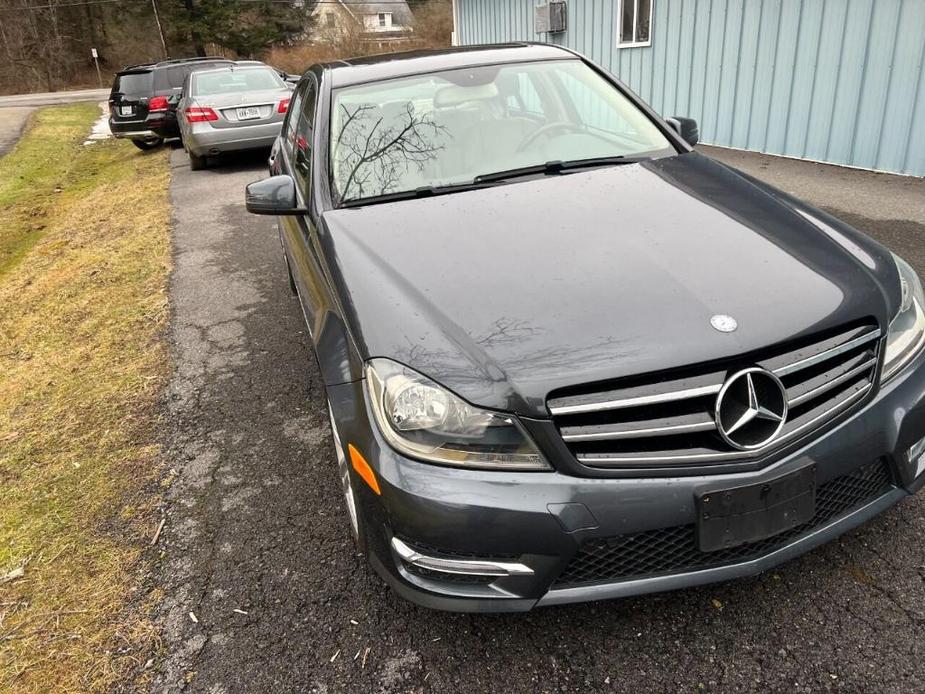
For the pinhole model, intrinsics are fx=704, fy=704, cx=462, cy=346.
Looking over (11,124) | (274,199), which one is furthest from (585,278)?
(11,124)

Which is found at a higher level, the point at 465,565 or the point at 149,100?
the point at 149,100

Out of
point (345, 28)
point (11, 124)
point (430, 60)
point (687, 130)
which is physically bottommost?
point (11, 124)

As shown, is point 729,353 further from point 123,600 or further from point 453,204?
point 123,600

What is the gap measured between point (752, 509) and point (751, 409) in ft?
0.84

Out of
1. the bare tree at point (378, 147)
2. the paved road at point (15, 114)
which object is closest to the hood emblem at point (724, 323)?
the bare tree at point (378, 147)

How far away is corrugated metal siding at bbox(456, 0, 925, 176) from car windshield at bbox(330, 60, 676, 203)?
469 centimetres

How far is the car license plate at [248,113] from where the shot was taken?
400 inches

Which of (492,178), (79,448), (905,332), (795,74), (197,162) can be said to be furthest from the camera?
(197,162)

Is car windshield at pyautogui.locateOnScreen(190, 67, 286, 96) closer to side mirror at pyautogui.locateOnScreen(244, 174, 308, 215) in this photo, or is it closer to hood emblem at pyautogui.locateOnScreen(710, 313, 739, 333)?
side mirror at pyautogui.locateOnScreen(244, 174, 308, 215)

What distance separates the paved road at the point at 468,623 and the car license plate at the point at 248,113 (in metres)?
8.29

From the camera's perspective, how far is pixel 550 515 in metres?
1.77

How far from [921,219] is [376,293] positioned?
5.19 metres

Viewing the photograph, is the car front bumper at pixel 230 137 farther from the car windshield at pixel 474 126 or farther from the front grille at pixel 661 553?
the front grille at pixel 661 553

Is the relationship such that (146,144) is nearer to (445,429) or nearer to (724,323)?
(445,429)
